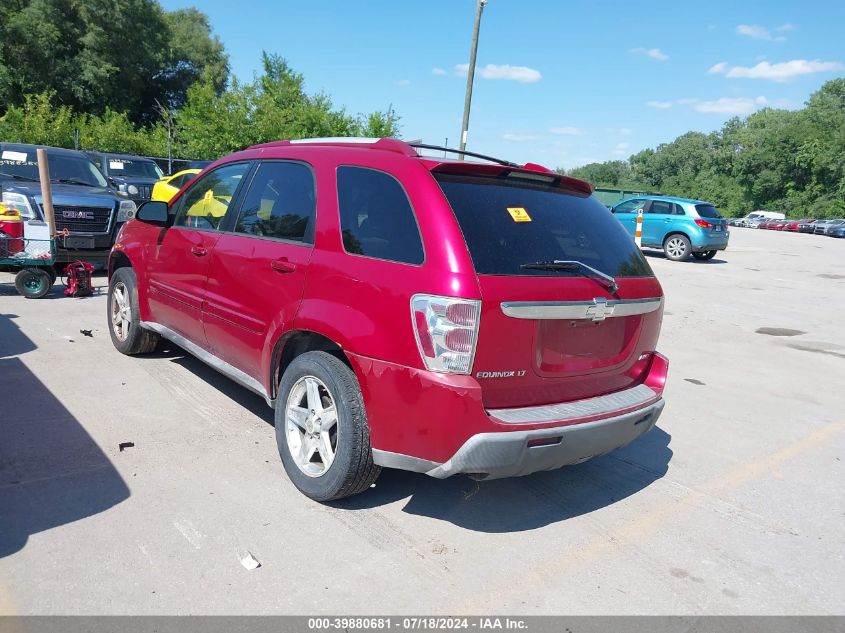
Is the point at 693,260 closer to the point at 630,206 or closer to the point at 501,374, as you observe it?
the point at 630,206

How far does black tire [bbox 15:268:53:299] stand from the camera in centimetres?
773

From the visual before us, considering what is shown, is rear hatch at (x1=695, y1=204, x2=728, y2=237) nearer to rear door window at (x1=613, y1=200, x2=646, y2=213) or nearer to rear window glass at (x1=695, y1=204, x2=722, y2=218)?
rear window glass at (x1=695, y1=204, x2=722, y2=218)

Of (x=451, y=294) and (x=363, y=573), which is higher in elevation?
(x=451, y=294)

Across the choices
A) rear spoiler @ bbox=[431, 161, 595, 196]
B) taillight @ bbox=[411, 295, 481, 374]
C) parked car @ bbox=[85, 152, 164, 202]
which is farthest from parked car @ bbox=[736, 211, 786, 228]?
taillight @ bbox=[411, 295, 481, 374]

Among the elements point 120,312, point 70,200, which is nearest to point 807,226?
point 70,200

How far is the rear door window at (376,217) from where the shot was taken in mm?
3068

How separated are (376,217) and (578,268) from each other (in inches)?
41.5

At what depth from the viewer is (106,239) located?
944 centimetres

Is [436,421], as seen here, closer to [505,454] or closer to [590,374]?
[505,454]

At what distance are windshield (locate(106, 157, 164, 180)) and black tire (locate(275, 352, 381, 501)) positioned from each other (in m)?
13.3

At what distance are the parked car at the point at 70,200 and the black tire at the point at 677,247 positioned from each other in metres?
14.9

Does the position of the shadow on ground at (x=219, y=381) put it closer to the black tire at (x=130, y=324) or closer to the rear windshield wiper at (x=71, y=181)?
the black tire at (x=130, y=324)

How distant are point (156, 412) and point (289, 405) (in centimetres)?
149
